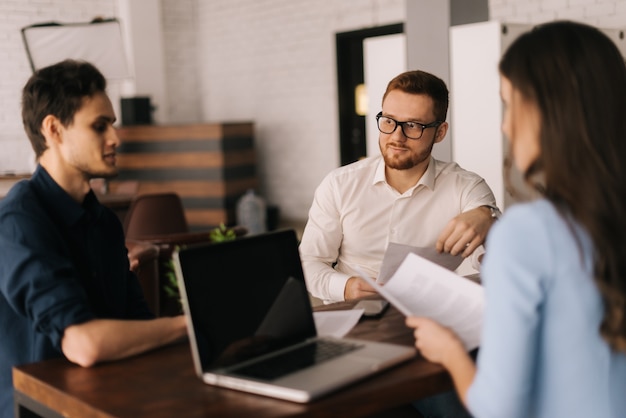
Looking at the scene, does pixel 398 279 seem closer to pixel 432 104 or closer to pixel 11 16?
pixel 432 104

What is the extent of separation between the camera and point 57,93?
176cm

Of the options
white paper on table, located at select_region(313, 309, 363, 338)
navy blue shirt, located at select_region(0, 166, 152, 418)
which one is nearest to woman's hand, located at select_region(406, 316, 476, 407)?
white paper on table, located at select_region(313, 309, 363, 338)

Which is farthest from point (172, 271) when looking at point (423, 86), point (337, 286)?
point (423, 86)

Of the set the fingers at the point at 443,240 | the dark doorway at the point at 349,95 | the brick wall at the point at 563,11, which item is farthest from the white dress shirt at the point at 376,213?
the dark doorway at the point at 349,95

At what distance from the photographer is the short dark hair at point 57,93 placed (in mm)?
1757

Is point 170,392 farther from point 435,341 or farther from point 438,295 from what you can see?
point 438,295

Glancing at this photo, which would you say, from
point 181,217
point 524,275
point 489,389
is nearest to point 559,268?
point 524,275

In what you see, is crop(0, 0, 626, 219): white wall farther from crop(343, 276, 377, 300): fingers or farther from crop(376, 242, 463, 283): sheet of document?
crop(376, 242, 463, 283): sheet of document

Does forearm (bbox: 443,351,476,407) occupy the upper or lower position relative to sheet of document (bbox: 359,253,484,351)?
lower

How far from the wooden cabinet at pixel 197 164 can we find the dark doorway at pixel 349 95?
3.79 feet

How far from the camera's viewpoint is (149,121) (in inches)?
328

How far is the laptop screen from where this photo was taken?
1.31m

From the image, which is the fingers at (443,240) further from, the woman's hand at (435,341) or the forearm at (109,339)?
the forearm at (109,339)

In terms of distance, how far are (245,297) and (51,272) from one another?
41 centimetres
